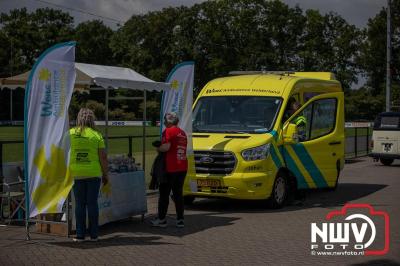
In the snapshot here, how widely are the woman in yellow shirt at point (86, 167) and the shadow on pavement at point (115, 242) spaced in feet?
0.49

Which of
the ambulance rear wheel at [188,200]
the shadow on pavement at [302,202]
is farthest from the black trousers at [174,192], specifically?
the ambulance rear wheel at [188,200]

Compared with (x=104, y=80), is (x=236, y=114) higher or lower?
lower

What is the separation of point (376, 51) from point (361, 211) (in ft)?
254

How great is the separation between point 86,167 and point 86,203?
529 millimetres

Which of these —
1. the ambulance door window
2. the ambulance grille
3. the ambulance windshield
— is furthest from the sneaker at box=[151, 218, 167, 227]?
the ambulance door window

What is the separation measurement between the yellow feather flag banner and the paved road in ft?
2.15

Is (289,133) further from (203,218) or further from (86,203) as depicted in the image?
(86,203)

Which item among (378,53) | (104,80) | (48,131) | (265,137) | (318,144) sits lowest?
(318,144)

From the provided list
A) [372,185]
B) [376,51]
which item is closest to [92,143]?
[372,185]

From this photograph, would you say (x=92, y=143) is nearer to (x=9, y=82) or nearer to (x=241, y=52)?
(x=9, y=82)

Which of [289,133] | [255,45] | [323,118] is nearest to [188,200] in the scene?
[289,133]

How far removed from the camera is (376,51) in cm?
8575

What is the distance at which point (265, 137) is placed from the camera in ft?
39.6

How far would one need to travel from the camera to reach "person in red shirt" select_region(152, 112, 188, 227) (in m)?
10.2
